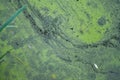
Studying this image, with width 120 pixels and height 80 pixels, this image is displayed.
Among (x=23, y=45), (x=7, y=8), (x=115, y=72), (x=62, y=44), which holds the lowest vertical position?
(x=115, y=72)

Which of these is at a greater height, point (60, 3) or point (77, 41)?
point (60, 3)

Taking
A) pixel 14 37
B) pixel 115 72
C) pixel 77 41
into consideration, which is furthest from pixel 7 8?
pixel 115 72

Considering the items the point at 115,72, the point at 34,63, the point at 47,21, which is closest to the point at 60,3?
the point at 47,21

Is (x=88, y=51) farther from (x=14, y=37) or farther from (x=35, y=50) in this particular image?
(x=14, y=37)

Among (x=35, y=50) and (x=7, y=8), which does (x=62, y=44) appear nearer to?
(x=35, y=50)

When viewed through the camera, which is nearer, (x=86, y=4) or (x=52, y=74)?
(x=52, y=74)

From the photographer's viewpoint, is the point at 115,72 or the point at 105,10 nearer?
the point at 115,72
